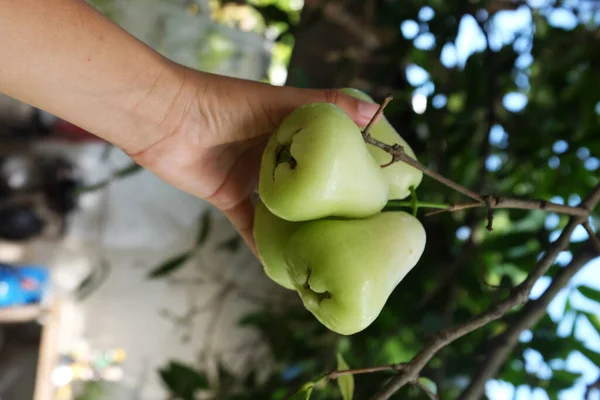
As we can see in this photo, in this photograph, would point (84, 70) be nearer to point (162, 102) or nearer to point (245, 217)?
point (162, 102)

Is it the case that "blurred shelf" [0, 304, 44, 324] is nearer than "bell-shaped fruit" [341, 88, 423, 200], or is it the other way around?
"bell-shaped fruit" [341, 88, 423, 200]

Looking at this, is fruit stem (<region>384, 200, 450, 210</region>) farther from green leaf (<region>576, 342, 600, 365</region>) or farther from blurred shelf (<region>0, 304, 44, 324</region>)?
blurred shelf (<region>0, 304, 44, 324</region>)

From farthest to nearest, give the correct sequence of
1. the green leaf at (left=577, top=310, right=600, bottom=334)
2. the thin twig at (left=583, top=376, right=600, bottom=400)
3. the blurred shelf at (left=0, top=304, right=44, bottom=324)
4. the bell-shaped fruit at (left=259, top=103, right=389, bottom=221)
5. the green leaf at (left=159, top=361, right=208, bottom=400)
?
the blurred shelf at (left=0, top=304, right=44, bottom=324)
the green leaf at (left=159, top=361, right=208, bottom=400)
the green leaf at (left=577, top=310, right=600, bottom=334)
the thin twig at (left=583, top=376, right=600, bottom=400)
the bell-shaped fruit at (left=259, top=103, right=389, bottom=221)

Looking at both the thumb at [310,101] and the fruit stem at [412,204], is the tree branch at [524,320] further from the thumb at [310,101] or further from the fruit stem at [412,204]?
the thumb at [310,101]

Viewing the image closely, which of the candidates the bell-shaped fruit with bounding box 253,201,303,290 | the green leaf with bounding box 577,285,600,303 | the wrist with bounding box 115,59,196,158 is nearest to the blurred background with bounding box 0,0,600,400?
the green leaf with bounding box 577,285,600,303

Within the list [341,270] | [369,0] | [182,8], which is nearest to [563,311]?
[341,270]

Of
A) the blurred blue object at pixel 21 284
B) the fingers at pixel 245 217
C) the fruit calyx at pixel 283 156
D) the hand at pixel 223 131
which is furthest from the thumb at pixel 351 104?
the blurred blue object at pixel 21 284

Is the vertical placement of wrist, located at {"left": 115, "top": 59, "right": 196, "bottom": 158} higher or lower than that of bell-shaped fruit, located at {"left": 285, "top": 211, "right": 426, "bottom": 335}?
higher
